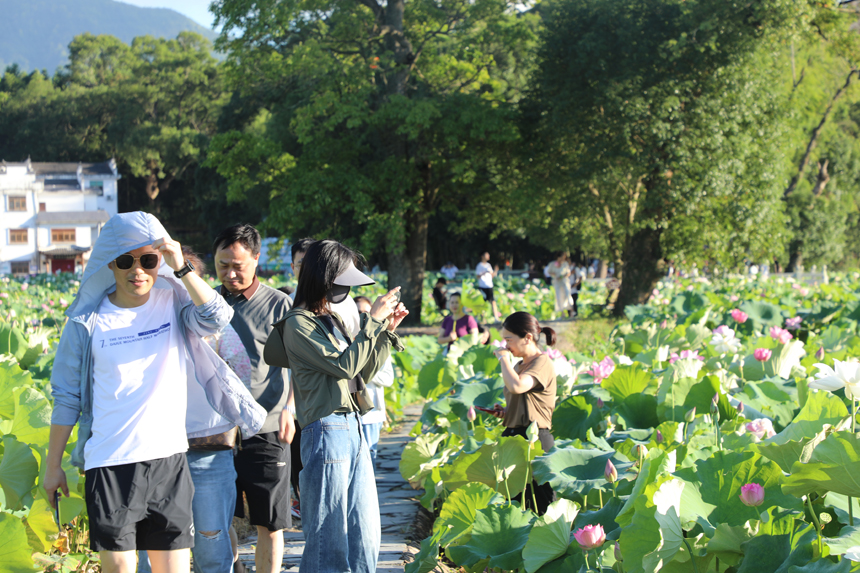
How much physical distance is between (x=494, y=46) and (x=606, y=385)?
1635 cm

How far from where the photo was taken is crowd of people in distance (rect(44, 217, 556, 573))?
2383mm

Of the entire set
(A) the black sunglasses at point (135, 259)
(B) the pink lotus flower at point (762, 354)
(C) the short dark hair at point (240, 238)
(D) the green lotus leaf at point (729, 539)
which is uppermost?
(C) the short dark hair at point (240, 238)

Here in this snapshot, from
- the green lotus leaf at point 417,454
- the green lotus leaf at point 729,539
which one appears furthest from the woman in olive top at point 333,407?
the green lotus leaf at point 417,454

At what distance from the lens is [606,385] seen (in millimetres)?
4102

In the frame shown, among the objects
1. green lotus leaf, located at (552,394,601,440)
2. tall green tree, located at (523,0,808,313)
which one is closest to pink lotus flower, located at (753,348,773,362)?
green lotus leaf, located at (552,394,601,440)

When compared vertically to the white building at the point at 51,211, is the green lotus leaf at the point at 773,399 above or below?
below

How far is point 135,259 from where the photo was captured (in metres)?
2.44

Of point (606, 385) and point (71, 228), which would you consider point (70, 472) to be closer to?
point (606, 385)

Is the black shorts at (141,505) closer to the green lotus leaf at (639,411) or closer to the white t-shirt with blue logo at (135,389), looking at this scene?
the white t-shirt with blue logo at (135,389)

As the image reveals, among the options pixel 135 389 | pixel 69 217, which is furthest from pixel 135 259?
pixel 69 217

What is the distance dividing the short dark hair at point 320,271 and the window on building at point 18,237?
1894 inches

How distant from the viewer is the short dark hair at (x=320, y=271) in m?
2.66

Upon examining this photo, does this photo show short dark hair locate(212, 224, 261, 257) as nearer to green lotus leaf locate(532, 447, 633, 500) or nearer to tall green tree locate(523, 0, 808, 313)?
green lotus leaf locate(532, 447, 633, 500)

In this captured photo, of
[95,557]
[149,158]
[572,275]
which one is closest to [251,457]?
[95,557]
